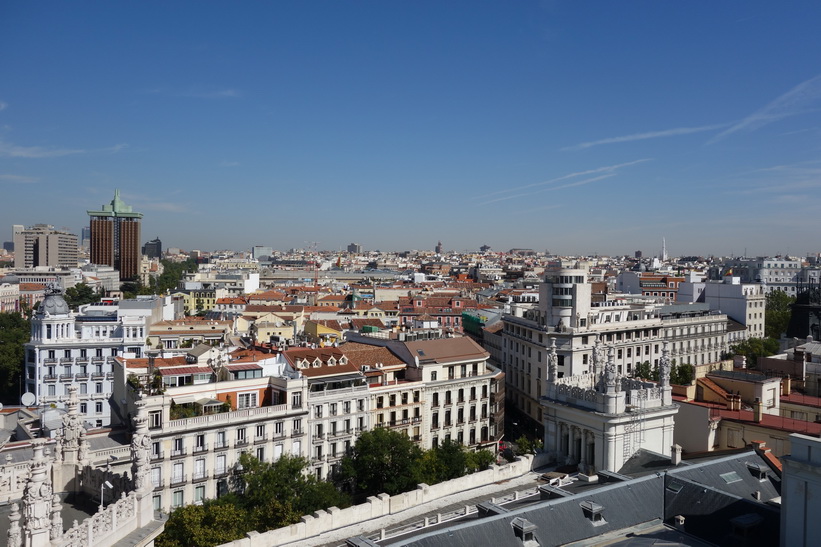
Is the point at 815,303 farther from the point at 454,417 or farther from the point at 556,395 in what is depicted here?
the point at 556,395

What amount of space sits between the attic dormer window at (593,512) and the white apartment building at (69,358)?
1918 inches

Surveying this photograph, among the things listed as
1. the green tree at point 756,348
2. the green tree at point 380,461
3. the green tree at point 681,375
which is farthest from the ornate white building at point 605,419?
the green tree at point 756,348

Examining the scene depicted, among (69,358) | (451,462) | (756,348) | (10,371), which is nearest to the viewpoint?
(451,462)

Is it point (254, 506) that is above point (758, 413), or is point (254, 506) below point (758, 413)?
below

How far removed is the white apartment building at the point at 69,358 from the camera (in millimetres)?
60656

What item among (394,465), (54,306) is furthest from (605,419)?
(54,306)

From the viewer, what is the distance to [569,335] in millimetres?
65375

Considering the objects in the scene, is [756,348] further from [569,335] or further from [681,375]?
[569,335]

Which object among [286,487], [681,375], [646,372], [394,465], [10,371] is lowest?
[394,465]

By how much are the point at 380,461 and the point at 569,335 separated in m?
29.3

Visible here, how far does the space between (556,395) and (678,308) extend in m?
61.6

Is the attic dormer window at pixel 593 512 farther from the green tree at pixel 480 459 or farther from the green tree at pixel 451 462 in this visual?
the green tree at pixel 480 459

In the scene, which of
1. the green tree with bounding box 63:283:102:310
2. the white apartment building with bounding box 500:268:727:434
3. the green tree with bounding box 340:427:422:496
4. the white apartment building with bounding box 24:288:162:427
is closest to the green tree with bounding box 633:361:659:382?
the white apartment building with bounding box 500:268:727:434

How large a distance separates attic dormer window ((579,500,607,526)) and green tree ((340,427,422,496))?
66.3 feet
